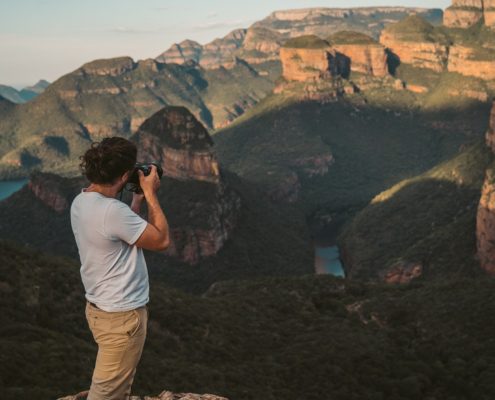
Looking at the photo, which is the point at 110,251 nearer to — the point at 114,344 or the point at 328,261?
the point at 114,344

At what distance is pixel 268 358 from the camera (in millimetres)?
45719

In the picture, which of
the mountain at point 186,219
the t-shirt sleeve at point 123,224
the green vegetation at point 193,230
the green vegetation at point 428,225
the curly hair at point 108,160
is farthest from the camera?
the mountain at point 186,219

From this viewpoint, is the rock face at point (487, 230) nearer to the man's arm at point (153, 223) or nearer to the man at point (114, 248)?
the man at point (114, 248)

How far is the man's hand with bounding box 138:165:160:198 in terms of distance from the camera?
10859 mm

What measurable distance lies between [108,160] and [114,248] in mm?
1616

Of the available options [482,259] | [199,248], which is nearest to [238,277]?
[199,248]

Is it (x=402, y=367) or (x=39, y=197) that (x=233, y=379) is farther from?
(x=39, y=197)

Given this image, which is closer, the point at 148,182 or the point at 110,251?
the point at 110,251

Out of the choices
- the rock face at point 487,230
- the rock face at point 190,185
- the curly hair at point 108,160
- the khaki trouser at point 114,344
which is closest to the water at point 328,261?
the rock face at point 190,185

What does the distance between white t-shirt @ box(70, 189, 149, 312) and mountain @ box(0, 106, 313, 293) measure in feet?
273

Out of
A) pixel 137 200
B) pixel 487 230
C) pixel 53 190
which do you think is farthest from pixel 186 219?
pixel 137 200

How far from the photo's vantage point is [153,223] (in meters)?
10.5

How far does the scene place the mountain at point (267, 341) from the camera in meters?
33.1

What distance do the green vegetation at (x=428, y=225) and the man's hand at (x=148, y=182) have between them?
79.9 m
